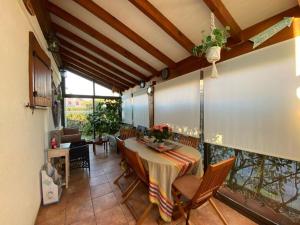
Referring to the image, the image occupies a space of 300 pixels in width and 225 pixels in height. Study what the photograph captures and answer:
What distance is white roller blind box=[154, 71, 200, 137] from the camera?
287 centimetres

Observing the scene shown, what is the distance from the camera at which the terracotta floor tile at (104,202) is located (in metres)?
2.21

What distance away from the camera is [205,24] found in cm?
219

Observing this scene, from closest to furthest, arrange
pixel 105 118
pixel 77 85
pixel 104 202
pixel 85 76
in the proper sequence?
pixel 104 202 → pixel 105 118 → pixel 77 85 → pixel 85 76

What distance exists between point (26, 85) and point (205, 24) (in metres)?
2.32

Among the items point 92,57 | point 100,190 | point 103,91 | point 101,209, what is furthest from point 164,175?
point 103,91

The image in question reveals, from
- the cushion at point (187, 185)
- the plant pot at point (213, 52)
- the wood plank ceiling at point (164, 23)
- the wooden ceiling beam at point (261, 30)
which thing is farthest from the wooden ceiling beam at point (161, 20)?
the cushion at point (187, 185)

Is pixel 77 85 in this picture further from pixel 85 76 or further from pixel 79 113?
pixel 79 113

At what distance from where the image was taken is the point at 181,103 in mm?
3246

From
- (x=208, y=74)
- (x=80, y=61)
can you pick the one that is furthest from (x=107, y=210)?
(x=80, y=61)

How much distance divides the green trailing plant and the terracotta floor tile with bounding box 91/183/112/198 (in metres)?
3.15

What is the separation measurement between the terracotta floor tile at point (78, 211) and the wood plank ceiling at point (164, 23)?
2.69 meters

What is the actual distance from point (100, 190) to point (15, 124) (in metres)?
1.78

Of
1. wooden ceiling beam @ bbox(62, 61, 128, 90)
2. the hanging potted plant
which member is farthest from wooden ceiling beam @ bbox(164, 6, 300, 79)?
wooden ceiling beam @ bbox(62, 61, 128, 90)

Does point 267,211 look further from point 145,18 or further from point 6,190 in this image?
point 145,18
